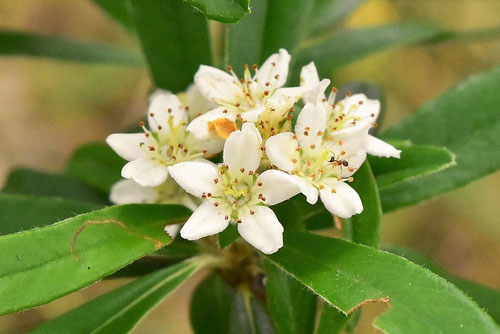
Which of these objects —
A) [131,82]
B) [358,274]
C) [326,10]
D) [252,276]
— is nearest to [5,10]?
[131,82]

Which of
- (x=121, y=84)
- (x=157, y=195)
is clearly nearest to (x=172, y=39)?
(x=157, y=195)

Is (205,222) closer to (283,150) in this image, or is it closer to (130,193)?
(283,150)

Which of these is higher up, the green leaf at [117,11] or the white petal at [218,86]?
the green leaf at [117,11]

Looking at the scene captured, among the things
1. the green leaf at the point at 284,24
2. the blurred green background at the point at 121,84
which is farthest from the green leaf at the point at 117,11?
the blurred green background at the point at 121,84

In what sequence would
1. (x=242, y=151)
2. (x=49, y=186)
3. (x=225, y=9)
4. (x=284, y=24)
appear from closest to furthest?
(x=225, y=9)
(x=242, y=151)
(x=284, y=24)
(x=49, y=186)

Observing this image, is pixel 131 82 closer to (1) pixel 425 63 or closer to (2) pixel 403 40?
(1) pixel 425 63

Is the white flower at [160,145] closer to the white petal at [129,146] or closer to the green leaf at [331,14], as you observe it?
the white petal at [129,146]
